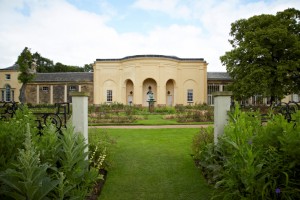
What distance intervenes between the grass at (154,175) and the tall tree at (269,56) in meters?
17.6

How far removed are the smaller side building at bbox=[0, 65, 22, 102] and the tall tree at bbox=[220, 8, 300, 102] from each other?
33.6m

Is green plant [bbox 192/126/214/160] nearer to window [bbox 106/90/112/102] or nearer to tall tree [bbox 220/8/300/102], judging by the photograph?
tall tree [bbox 220/8/300/102]

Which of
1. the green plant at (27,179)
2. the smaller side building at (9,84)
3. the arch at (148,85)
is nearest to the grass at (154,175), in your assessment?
the green plant at (27,179)

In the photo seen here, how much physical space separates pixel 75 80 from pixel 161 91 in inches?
566

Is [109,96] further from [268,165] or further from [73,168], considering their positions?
[268,165]

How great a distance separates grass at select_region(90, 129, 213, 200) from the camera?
460cm

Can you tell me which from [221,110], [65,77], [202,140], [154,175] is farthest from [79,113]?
[65,77]

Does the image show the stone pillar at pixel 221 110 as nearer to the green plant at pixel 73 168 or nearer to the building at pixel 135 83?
the green plant at pixel 73 168

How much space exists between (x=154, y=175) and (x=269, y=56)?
2155 cm

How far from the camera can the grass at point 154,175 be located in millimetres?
4598

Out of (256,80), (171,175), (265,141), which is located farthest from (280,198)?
(256,80)

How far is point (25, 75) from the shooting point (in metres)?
33.0

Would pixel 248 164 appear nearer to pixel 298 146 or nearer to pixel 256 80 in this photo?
pixel 298 146

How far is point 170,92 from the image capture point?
124ft
